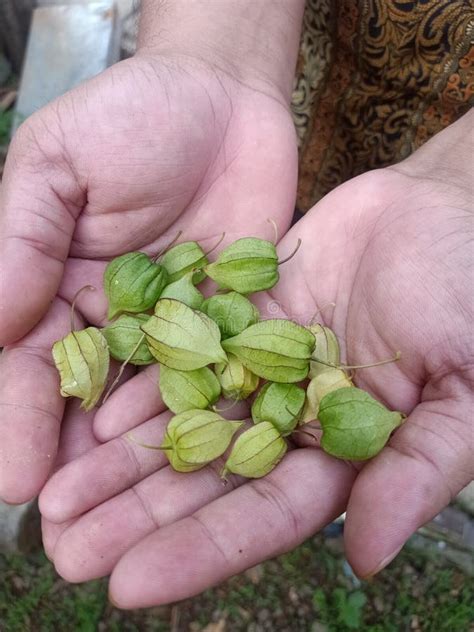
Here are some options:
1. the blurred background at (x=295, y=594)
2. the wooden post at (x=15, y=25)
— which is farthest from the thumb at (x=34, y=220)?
the wooden post at (x=15, y=25)

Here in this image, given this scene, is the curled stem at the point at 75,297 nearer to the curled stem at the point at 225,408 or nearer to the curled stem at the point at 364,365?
the curled stem at the point at 225,408

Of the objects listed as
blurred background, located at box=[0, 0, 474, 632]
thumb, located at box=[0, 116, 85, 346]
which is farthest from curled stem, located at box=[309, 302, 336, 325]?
blurred background, located at box=[0, 0, 474, 632]

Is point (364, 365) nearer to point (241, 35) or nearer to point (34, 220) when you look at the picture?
point (34, 220)

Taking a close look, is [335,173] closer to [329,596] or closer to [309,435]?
[309,435]

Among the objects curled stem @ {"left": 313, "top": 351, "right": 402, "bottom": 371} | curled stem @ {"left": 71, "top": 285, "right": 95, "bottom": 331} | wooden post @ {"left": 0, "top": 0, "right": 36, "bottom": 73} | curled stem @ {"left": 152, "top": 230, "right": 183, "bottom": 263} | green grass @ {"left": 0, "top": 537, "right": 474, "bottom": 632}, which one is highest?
curled stem @ {"left": 313, "top": 351, "right": 402, "bottom": 371}

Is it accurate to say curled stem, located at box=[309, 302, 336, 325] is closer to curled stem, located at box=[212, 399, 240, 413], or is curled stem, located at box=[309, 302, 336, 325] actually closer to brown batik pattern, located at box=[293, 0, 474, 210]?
curled stem, located at box=[212, 399, 240, 413]

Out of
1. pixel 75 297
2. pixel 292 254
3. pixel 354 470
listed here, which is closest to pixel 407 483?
pixel 354 470
